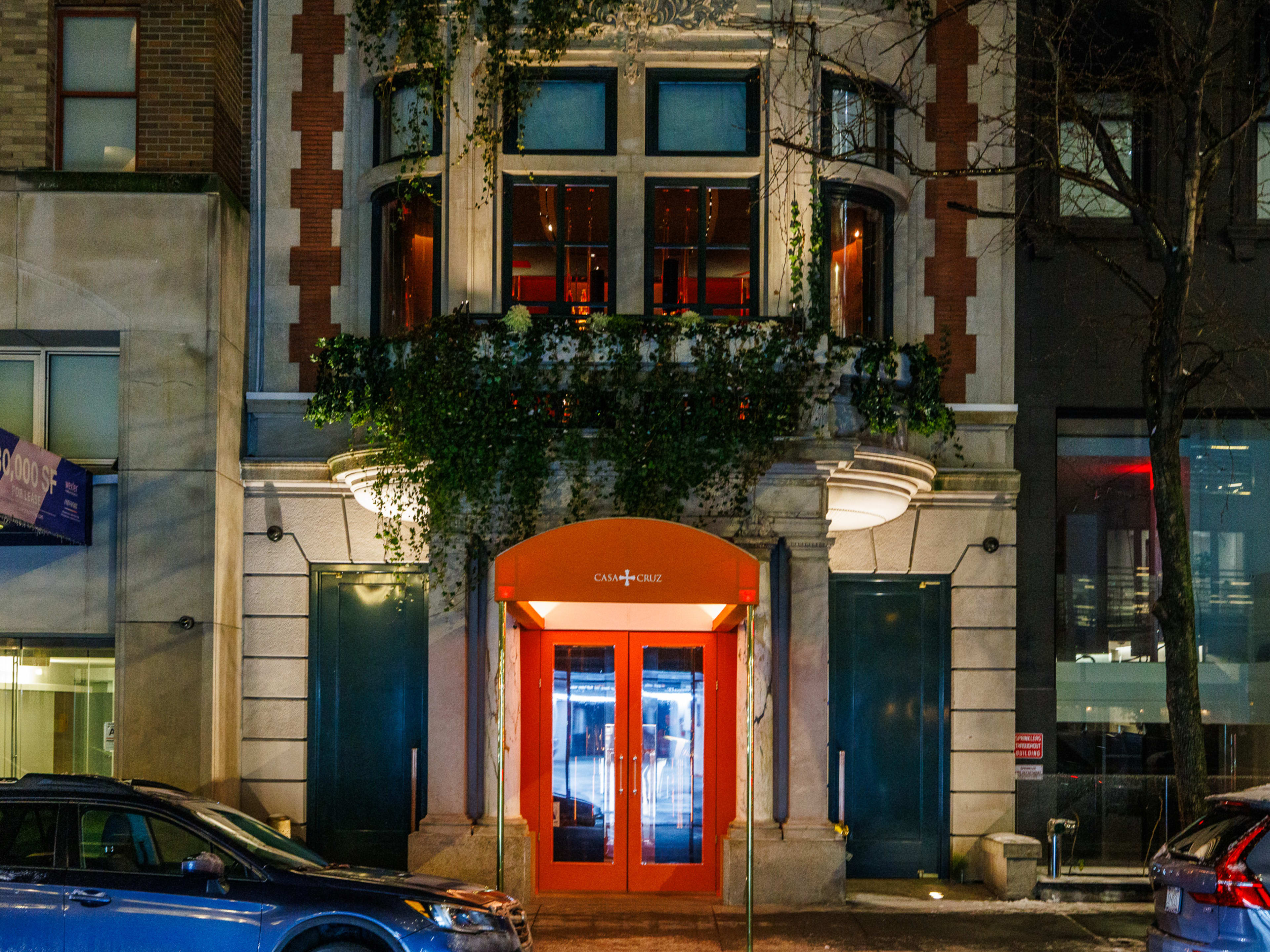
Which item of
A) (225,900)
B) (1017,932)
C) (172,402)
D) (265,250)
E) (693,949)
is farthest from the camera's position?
(265,250)

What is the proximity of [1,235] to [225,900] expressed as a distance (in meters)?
8.83

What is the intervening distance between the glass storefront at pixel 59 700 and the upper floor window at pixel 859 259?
9.10m

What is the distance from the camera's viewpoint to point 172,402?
14.1 metres

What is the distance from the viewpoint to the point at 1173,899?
868 centimetres

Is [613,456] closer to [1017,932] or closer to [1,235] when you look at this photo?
[1017,932]

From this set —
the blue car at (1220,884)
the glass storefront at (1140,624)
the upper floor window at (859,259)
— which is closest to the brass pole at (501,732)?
the upper floor window at (859,259)

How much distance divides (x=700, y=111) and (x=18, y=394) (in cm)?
833

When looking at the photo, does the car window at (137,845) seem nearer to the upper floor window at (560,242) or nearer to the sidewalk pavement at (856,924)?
the sidewalk pavement at (856,924)

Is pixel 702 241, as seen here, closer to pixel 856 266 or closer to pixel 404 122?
pixel 856 266

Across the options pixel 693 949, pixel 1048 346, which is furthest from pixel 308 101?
pixel 693 949

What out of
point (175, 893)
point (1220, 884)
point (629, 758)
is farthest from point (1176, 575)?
point (175, 893)

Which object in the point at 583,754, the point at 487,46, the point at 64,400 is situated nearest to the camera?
the point at 487,46

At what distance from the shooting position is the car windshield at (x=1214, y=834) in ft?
27.6

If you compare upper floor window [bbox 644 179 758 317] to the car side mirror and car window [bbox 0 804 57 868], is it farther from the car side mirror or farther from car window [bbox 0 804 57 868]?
car window [bbox 0 804 57 868]
